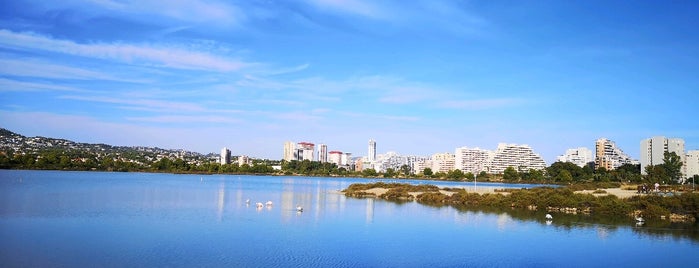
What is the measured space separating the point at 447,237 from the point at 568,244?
243 inches

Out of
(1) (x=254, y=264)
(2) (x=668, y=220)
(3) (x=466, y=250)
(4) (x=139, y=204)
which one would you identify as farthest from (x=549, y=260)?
(4) (x=139, y=204)

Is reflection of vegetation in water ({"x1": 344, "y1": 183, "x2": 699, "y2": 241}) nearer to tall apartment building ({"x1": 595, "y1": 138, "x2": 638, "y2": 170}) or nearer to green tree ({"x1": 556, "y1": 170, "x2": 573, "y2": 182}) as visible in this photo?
green tree ({"x1": 556, "y1": 170, "x2": 573, "y2": 182})

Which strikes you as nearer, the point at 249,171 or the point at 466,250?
the point at 466,250

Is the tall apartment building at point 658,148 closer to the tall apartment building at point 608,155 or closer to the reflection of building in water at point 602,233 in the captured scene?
the tall apartment building at point 608,155

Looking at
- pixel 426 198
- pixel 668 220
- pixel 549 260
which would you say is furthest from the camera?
pixel 426 198

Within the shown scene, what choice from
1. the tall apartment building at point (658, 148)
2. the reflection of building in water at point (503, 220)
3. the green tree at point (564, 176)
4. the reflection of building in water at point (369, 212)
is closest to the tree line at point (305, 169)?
the green tree at point (564, 176)

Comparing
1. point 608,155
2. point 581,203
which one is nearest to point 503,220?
point 581,203

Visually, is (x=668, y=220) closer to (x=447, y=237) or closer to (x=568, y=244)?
(x=568, y=244)

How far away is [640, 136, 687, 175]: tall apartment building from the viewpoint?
14675cm

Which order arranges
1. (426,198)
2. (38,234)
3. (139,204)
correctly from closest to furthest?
(38,234)
(139,204)
(426,198)

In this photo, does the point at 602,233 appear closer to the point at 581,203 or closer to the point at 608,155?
the point at 581,203

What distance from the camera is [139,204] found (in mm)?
45156

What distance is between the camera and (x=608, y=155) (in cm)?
18738

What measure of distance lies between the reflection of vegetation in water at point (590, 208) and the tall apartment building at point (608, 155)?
141673 millimetres
